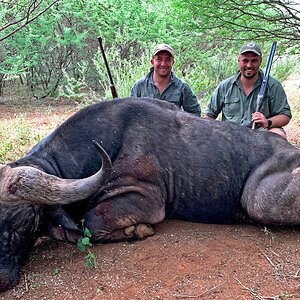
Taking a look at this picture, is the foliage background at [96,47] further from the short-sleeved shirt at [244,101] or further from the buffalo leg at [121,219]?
the buffalo leg at [121,219]

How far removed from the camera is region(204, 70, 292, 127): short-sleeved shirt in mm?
6738

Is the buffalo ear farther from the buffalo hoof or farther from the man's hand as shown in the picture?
the man's hand

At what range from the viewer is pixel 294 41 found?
8914mm

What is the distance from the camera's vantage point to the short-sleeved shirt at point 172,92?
7.34m

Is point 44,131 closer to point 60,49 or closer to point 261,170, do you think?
point 261,170

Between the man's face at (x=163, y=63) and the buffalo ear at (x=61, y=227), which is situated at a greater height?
the man's face at (x=163, y=63)

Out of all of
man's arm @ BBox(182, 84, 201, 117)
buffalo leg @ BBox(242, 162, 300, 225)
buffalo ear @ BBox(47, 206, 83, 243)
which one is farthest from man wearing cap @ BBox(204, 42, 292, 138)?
buffalo ear @ BBox(47, 206, 83, 243)

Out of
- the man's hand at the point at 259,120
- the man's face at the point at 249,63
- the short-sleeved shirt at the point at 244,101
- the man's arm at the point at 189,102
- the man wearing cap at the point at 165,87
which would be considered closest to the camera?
the man's hand at the point at 259,120

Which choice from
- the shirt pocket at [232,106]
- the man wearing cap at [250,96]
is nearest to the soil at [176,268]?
the man wearing cap at [250,96]

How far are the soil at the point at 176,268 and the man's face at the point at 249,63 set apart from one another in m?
2.81

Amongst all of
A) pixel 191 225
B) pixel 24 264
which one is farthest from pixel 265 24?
pixel 24 264

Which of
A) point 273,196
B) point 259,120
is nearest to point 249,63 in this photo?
point 259,120

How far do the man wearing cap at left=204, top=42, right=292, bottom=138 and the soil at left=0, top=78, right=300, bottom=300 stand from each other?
2.46m

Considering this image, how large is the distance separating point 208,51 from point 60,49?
17.8ft
